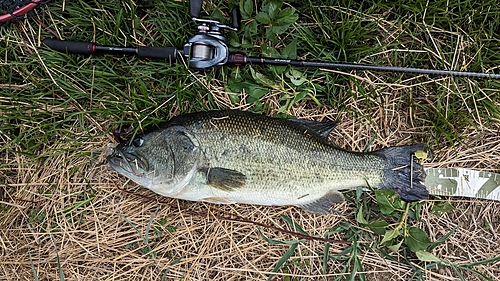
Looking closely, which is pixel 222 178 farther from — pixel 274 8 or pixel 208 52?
pixel 274 8

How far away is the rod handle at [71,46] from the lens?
327 cm

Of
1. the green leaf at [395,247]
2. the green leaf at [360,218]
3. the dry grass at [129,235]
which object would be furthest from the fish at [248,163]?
the green leaf at [395,247]

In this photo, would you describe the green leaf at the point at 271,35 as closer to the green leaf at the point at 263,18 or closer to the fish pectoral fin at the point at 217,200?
the green leaf at the point at 263,18

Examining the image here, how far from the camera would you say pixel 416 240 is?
326cm

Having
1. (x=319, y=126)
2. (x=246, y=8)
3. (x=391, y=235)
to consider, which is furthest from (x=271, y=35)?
(x=391, y=235)

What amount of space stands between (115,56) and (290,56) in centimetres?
157

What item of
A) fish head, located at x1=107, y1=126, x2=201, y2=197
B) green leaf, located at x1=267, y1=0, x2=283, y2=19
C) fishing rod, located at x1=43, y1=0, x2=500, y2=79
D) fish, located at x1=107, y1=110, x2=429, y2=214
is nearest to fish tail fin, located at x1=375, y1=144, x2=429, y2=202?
fish, located at x1=107, y1=110, x2=429, y2=214

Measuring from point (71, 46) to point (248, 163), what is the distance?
1.84 metres

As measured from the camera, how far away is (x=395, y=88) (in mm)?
3518

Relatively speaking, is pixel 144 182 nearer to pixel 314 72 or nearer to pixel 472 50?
pixel 314 72

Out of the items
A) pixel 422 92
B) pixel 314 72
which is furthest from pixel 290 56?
pixel 422 92

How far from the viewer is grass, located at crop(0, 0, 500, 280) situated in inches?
133

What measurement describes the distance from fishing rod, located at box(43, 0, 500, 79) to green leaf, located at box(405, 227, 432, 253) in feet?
4.46

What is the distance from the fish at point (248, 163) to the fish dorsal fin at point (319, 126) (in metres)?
0.01
